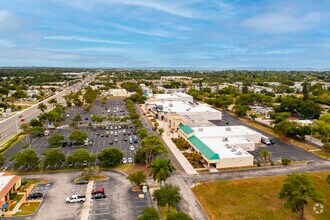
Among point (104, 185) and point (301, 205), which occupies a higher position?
point (301, 205)

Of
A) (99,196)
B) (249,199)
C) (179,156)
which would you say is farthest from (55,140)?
(249,199)

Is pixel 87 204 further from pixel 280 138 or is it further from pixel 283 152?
pixel 280 138

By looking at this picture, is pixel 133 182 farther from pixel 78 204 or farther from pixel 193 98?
pixel 193 98

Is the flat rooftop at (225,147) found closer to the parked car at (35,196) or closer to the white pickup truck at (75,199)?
the white pickup truck at (75,199)

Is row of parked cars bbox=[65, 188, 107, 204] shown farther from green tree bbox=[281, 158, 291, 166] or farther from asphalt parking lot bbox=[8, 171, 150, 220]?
green tree bbox=[281, 158, 291, 166]

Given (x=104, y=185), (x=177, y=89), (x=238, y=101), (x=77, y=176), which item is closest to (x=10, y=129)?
(x=77, y=176)

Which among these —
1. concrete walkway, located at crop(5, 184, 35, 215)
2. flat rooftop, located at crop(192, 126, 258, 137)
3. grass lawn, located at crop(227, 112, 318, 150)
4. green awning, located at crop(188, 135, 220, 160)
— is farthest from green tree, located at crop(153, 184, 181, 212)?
grass lawn, located at crop(227, 112, 318, 150)

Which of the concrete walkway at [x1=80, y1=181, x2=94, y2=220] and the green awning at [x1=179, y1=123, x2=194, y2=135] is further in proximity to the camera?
the green awning at [x1=179, y1=123, x2=194, y2=135]
